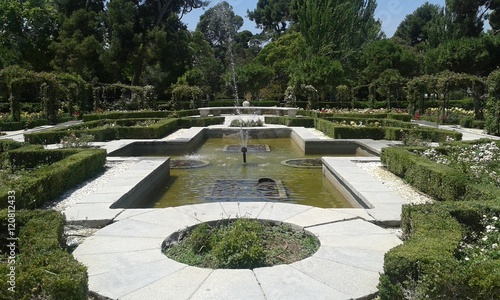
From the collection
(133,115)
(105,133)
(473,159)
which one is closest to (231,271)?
(473,159)

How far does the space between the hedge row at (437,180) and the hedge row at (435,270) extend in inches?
68.4

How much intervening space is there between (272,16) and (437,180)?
175 ft

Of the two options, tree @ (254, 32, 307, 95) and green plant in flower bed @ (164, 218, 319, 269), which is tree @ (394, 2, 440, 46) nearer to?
tree @ (254, 32, 307, 95)

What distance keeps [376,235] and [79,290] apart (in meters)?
3.04

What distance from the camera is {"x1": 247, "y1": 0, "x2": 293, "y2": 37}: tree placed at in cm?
5606

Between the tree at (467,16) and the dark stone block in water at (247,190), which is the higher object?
the tree at (467,16)

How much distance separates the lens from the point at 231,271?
141 inches

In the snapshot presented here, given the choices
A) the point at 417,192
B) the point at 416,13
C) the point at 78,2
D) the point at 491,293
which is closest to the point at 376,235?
the point at 491,293

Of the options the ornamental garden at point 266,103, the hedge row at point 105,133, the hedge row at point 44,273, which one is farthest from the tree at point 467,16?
the hedge row at point 44,273

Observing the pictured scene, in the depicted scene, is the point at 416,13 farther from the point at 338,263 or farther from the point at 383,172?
the point at 338,263

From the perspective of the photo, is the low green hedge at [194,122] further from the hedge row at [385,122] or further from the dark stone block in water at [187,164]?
the dark stone block in water at [187,164]

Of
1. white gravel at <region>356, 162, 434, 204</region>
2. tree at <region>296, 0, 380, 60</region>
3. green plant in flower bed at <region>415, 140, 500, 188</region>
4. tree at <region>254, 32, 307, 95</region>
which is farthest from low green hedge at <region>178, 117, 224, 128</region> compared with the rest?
tree at <region>296, 0, 380, 60</region>

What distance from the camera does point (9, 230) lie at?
158 inches

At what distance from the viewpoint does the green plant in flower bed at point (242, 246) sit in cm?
381
